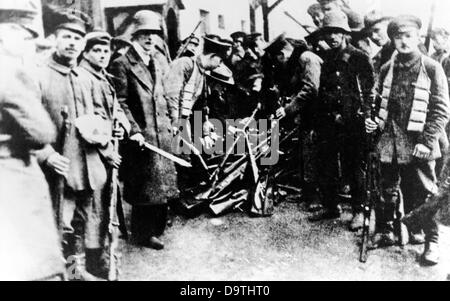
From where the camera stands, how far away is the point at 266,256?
5180 millimetres

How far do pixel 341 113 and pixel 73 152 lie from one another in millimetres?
3077

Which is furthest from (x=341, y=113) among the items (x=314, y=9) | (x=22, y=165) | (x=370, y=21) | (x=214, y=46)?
(x=22, y=165)

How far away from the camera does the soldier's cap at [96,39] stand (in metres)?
4.80

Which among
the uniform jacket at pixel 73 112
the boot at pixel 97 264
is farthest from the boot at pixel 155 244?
the uniform jacket at pixel 73 112

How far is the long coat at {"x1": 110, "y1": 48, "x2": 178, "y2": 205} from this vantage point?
4.96 meters

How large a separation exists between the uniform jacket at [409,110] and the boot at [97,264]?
3448 mm

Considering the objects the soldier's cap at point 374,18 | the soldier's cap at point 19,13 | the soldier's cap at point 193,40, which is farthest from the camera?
the soldier's cap at point 193,40

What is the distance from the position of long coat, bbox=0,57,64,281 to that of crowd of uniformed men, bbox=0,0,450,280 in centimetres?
1

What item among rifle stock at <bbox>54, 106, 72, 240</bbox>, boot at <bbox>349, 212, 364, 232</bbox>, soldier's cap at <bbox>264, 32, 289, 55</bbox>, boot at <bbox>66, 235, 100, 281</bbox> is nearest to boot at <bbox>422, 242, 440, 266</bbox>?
boot at <bbox>349, 212, 364, 232</bbox>

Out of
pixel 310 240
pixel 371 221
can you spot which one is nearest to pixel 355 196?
pixel 371 221

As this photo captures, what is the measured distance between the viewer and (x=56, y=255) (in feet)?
15.5

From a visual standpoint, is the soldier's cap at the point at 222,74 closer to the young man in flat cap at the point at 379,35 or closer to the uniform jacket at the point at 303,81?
the uniform jacket at the point at 303,81

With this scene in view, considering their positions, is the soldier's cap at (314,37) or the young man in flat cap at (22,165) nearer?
the young man in flat cap at (22,165)

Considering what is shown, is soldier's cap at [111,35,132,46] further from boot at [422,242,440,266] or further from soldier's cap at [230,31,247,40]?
boot at [422,242,440,266]
